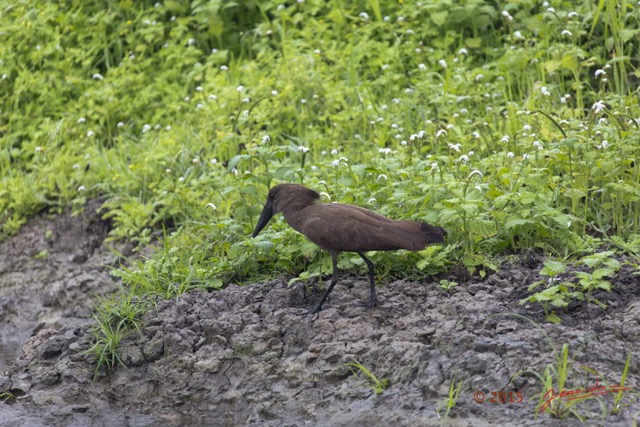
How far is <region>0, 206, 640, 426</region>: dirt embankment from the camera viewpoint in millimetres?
4707

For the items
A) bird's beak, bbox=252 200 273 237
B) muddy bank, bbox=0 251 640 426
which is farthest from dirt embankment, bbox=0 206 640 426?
bird's beak, bbox=252 200 273 237

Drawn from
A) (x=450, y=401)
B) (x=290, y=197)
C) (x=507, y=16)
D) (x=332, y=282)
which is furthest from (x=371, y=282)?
(x=507, y=16)

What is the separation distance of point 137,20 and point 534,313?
6334mm

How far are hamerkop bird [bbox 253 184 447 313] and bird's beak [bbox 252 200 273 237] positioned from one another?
0.28 metres

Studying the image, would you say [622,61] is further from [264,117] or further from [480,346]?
[480,346]

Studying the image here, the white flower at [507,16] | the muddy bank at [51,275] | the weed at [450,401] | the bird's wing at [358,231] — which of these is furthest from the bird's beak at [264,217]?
the white flower at [507,16]

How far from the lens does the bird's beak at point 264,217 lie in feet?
19.6

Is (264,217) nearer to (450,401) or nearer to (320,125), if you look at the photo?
(450,401)

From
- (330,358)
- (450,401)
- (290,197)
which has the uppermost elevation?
(290,197)

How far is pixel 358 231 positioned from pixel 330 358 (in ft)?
2.23

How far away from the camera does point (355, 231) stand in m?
5.33

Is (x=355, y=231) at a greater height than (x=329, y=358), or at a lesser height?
greater

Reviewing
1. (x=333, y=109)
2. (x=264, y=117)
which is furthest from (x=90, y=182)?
(x=333, y=109)

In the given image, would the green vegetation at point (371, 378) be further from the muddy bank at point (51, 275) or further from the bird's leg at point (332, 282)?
the muddy bank at point (51, 275)
